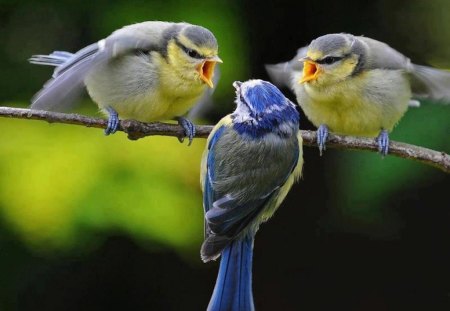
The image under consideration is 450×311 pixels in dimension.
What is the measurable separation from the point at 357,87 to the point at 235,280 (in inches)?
31.4

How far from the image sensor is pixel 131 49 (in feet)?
7.18

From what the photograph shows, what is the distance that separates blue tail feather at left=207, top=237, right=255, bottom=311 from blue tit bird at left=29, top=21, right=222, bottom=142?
1.16 feet

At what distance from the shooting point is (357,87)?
238cm

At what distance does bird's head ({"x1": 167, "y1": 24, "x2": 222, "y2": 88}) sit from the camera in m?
2.08

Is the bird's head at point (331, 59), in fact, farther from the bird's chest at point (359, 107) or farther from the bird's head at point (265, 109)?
the bird's head at point (265, 109)

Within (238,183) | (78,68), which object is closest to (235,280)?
(238,183)

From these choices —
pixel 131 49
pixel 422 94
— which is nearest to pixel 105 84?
pixel 131 49

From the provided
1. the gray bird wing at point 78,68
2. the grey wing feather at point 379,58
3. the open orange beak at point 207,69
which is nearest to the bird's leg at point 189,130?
the open orange beak at point 207,69

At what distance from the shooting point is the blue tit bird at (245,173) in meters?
1.71

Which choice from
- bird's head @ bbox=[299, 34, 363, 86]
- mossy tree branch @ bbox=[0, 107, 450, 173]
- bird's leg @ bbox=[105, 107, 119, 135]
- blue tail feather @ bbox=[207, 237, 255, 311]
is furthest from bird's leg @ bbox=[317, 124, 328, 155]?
bird's leg @ bbox=[105, 107, 119, 135]

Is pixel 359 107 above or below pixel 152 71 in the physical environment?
below

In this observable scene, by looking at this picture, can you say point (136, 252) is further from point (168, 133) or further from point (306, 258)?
point (168, 133)

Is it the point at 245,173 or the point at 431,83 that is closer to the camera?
the point at 245,173

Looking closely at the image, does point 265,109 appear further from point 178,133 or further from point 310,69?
point 310,69
